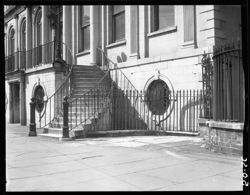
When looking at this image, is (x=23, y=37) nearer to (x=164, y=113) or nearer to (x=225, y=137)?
(x=164, y=113)

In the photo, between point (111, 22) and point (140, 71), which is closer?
point (140, 71)

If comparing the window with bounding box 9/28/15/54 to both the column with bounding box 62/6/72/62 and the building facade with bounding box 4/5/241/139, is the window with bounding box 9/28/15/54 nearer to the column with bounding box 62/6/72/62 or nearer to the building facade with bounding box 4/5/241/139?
the building facade with bounding box 4/5/241/139

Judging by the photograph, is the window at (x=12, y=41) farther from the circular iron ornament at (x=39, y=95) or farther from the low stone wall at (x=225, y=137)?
the low stone wall at (x=225, y=137)

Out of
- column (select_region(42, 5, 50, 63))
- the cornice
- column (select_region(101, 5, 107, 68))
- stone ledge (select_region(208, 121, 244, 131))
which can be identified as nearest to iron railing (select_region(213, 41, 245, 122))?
stone ledge (select_region(208, 121, 244, 131))

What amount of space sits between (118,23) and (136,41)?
2.23 metres

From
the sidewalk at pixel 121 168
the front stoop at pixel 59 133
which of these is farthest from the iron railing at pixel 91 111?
the sidewalk at pixel 121 168

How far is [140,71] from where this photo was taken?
1333 cm

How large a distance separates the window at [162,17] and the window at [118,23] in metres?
2.32

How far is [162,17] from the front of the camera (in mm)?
13164

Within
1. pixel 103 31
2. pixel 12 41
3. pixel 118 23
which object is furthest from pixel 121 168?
pixel 12 41

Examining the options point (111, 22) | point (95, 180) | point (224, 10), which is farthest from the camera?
point (111, 22)
